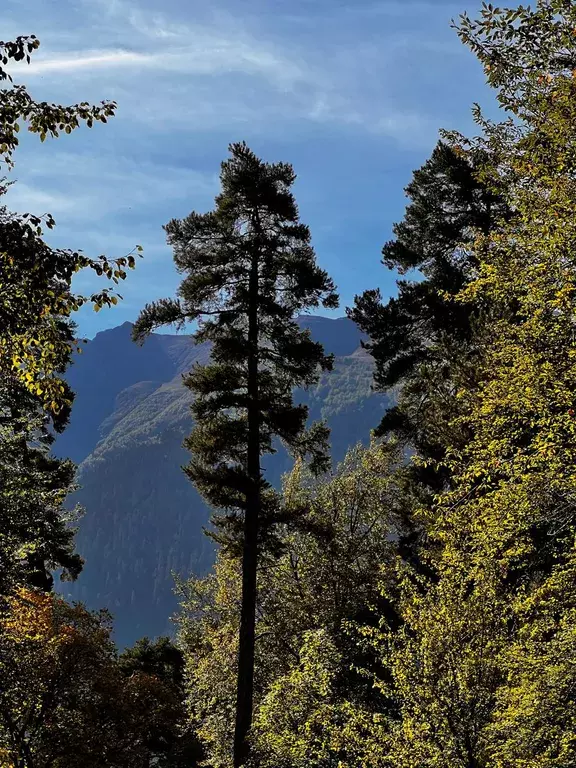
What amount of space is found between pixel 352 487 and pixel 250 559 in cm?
826

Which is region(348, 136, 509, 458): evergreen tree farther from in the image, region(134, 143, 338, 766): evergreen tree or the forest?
region(134, 143, 338, 766): evergreen tree

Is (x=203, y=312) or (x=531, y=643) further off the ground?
(x=203, y=312)

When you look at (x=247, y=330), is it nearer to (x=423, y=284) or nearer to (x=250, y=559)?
(x=250, y=559)

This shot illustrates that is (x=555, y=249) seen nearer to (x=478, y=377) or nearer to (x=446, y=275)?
(x=478, y=377)

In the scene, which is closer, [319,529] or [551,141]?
[551,141]

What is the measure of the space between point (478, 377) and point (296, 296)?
575 centimetres

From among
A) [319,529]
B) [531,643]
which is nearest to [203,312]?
[319,529]

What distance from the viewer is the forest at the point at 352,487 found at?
308 inches

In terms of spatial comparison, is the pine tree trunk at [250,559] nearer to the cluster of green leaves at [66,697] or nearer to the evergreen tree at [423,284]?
the cluster of green leaves at [66,697]

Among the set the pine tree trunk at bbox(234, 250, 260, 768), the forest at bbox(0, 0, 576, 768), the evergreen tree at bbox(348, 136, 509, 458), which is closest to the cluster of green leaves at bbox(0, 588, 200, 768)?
the forest at bbox(0, 0, 576, 768)

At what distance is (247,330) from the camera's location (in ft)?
58.0

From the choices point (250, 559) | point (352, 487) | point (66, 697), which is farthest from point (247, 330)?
point (66, 697)

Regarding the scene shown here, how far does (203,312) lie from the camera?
17.4 metres

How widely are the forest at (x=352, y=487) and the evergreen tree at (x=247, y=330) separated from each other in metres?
0.07
